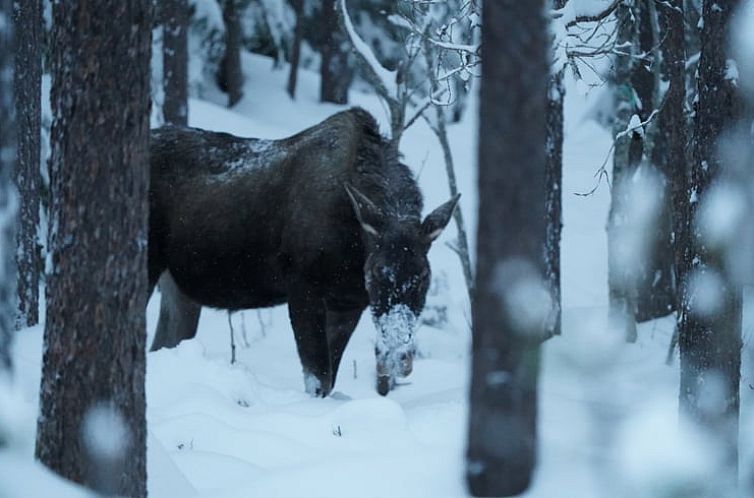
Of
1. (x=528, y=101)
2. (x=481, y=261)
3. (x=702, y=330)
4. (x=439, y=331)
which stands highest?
(x=528, y=101)

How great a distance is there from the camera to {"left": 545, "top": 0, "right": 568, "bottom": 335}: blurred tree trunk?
980 centimetres

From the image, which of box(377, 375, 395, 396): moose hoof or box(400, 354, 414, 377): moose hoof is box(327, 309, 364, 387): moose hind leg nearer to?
box(377, 375, 395, 396): moose hoof

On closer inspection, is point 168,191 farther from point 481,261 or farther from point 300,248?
point 481,261

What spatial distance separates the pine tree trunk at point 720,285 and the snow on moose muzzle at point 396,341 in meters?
2.78

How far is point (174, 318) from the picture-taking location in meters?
9.84

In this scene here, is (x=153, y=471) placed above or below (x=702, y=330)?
below

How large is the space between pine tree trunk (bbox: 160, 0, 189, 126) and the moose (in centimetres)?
531

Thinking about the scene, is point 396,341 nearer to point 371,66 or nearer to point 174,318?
point 174,318

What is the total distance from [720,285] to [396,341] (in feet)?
9.99

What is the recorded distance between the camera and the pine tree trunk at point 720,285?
5004 mm

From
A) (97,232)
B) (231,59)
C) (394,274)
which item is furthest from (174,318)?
(231,59)

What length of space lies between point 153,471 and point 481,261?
2032mm

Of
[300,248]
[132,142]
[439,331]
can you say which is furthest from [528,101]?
[439,331]

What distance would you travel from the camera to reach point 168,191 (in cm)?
918
